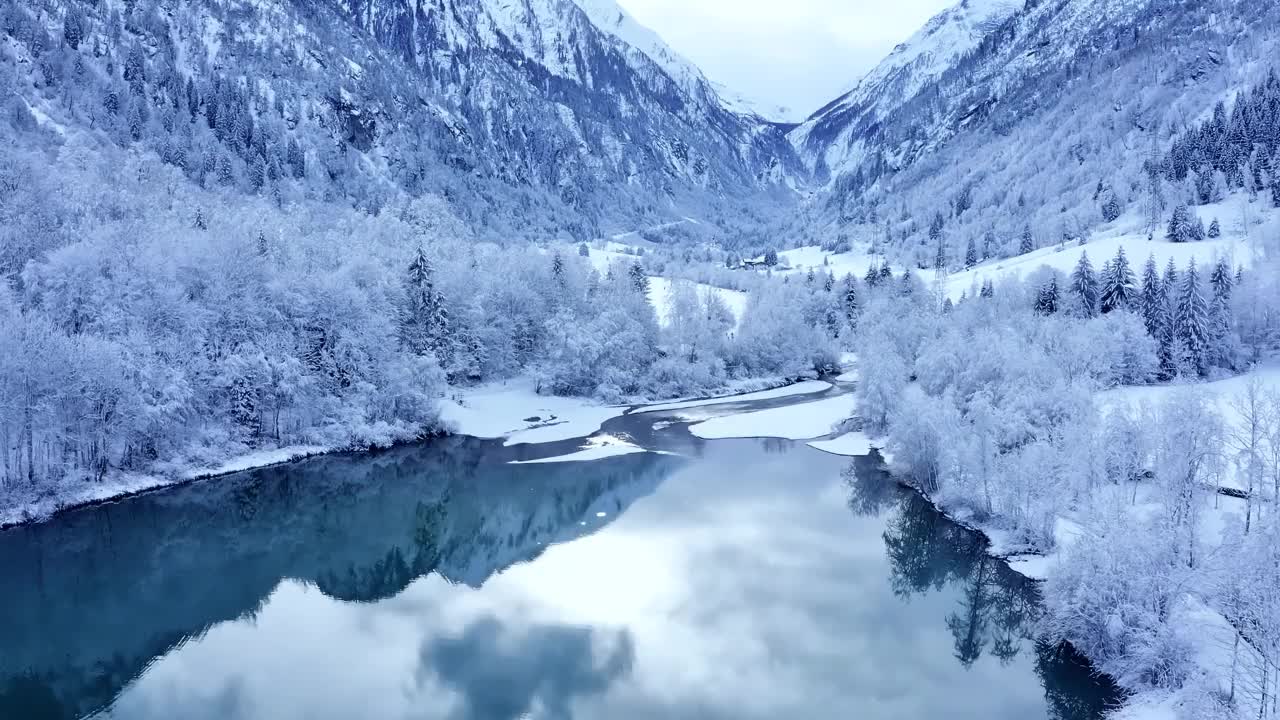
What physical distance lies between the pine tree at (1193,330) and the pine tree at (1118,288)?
29.8 feet

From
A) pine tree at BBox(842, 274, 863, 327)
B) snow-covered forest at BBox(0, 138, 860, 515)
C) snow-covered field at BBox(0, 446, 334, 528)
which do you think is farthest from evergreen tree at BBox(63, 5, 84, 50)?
pine tree at BBox(842, 274, 863, 327)

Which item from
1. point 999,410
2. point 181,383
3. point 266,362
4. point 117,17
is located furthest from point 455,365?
point 117,17

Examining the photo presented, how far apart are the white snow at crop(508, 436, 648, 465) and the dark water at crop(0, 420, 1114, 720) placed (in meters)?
6.39

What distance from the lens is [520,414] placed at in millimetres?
76625

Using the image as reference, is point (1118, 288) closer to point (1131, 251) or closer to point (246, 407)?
point (1131, 251)

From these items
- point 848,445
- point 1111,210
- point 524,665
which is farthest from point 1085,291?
point 1111,210

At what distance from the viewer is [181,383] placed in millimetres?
50594

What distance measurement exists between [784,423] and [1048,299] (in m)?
34.0

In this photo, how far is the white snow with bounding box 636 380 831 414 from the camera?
82925 millimetres

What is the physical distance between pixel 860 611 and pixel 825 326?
85358mm

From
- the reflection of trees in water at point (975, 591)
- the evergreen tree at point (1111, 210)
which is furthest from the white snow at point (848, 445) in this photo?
the evergreen tree at point (1111, 210)

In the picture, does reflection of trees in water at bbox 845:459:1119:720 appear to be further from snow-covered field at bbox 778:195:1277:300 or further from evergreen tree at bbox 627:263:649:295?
snow-covered field at bbox 778:195:1277:300

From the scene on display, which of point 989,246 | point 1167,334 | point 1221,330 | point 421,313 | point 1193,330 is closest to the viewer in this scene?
point 1193,330

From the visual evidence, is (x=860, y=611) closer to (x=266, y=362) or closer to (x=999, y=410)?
(x=999, y=410)
